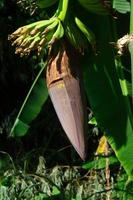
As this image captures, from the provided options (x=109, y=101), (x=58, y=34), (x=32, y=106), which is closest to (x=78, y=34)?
(x=58, y=34)

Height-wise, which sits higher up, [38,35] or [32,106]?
[38,35]

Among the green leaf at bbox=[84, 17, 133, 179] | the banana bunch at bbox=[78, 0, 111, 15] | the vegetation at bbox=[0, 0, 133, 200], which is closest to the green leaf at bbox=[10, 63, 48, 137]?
the vegetation at bbox=[0, 0, 133, 200]

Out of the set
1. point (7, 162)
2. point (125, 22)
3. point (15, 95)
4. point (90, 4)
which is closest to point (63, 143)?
point (15, 95)

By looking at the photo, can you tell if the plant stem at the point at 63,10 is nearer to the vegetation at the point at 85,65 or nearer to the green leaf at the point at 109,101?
the vegetation at the point at 85,65

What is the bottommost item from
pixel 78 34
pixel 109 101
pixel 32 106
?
pixel 32 106

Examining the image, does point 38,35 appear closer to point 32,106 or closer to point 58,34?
point 58,34

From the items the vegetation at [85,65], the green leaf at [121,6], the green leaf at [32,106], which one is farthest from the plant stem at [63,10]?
the green leaf at [32,106]

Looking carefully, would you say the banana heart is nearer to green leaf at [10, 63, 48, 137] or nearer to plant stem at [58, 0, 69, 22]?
plant stem at [58, 0, 69, 22]

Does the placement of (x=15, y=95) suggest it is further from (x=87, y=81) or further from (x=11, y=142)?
(x=87, y=81)
